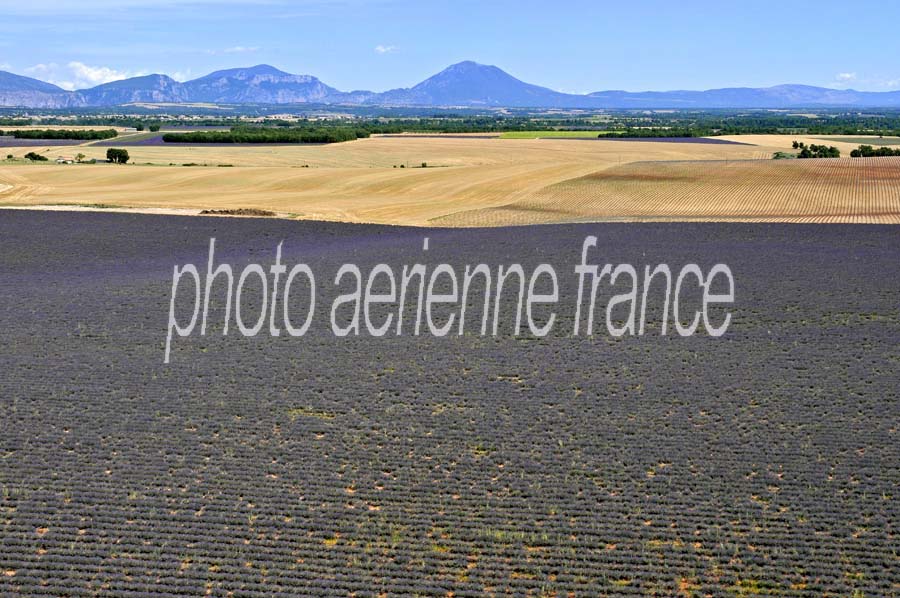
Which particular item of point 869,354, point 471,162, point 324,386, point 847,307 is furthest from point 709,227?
point 471,162

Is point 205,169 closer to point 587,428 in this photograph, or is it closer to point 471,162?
point 471,162

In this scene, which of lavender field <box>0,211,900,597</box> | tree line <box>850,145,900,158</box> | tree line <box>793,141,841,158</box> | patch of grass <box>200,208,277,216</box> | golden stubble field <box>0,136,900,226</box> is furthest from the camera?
tree line <box>793,141,841,158</box>

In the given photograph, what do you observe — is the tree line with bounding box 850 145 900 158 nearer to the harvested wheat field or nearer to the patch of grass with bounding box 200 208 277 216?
the harvested wheat field

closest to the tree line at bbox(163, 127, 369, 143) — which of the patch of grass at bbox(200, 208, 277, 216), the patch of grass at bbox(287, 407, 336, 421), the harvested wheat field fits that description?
the harvested wheat field

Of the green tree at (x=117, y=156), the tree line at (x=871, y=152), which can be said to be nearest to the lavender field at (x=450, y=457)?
the green tree at (x=117, y=156)

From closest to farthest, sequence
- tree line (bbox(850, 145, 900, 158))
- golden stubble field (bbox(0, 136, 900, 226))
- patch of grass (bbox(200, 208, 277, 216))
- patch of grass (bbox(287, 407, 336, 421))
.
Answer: patch of grass (bbox(287, 407, 336, 421)) < patch of grass (bbox(200, 208, 277, 216)) < golden stubble field (bbox(0, 136, 900, 226)) < tree line (bbox(850, 145, 900, 158))
